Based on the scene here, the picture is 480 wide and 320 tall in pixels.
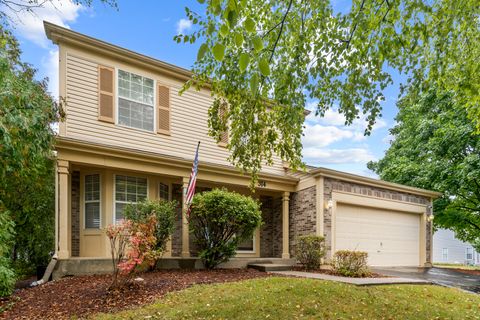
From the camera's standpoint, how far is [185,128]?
11586mm

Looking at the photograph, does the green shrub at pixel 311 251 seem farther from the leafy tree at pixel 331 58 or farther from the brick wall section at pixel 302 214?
the leafy tree at pixel 331 58

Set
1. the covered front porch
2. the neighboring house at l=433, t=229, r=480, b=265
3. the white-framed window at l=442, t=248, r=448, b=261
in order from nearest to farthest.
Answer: the covered front porch < the neighboring house at l=433, t=229, r=480, b=265 < the white-framed window at l=442, t=248, r=448, b=261

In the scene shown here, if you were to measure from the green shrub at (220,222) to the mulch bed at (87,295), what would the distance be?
1.32 meters

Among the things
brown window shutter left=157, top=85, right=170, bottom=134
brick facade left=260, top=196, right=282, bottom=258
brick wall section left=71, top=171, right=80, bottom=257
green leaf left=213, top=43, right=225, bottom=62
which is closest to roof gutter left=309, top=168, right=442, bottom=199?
brick facade left=260, top=196, right=282, bottom=258

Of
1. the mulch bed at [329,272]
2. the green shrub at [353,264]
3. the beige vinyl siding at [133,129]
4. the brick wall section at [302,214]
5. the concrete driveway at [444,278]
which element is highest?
the beige vinyl siding at [133,129]

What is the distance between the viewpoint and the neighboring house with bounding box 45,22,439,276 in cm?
956

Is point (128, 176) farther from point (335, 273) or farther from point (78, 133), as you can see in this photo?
point (335, 273)

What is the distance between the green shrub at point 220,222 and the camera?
9570 millimetres

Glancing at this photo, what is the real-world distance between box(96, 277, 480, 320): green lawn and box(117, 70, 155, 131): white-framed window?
545cm

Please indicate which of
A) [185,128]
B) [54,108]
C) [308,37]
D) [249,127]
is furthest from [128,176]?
[308,37]

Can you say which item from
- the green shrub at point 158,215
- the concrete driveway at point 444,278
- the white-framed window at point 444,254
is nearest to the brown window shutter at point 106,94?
the green shrub at point 158,215

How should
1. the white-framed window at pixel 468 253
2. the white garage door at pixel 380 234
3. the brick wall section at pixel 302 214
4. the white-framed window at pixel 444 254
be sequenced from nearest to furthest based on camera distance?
the brick wall section at pixel 302 214
the white garage door at pixel 380 234
the white-framed window at pixel 444 254
the white-framed window at pixel 468 253

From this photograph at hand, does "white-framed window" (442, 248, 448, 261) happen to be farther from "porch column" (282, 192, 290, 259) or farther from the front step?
the front step

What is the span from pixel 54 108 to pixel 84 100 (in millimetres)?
2348
